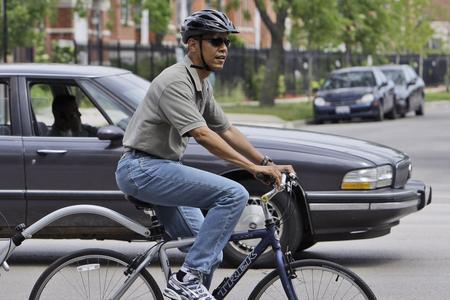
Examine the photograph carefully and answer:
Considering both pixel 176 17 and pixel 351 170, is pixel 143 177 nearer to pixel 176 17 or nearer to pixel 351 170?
pixel 351 170

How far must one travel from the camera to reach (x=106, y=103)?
904 cm

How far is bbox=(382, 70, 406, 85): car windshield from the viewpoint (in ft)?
127

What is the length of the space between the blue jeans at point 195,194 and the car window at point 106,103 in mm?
3394

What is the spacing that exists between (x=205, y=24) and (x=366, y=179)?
3.61 metres

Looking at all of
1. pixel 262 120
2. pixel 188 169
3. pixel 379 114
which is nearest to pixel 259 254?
Answer: pixel 188 169

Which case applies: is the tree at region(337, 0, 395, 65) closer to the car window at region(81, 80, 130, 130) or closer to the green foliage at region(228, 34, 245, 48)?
the green foliage at region(228, 34, 245, 48)

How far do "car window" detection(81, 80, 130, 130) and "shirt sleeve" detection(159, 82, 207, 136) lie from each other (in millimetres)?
3581

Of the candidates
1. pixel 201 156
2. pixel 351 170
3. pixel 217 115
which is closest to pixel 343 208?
pixel 351 170

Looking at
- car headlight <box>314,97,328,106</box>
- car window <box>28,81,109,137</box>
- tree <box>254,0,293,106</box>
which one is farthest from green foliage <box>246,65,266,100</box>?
car window <box>28,81,109,137</box>

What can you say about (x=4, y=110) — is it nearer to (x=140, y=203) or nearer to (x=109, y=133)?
(x=109, y=133)

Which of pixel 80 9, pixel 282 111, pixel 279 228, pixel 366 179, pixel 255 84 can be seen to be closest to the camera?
pixel 279 228

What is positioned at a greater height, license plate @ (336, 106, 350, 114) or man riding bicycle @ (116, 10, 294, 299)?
man riding bicycle @ (116, 10, 294, 299)

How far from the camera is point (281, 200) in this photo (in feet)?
28.1

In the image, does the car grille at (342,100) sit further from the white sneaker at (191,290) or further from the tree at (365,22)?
the white sneaker at (191,290)
